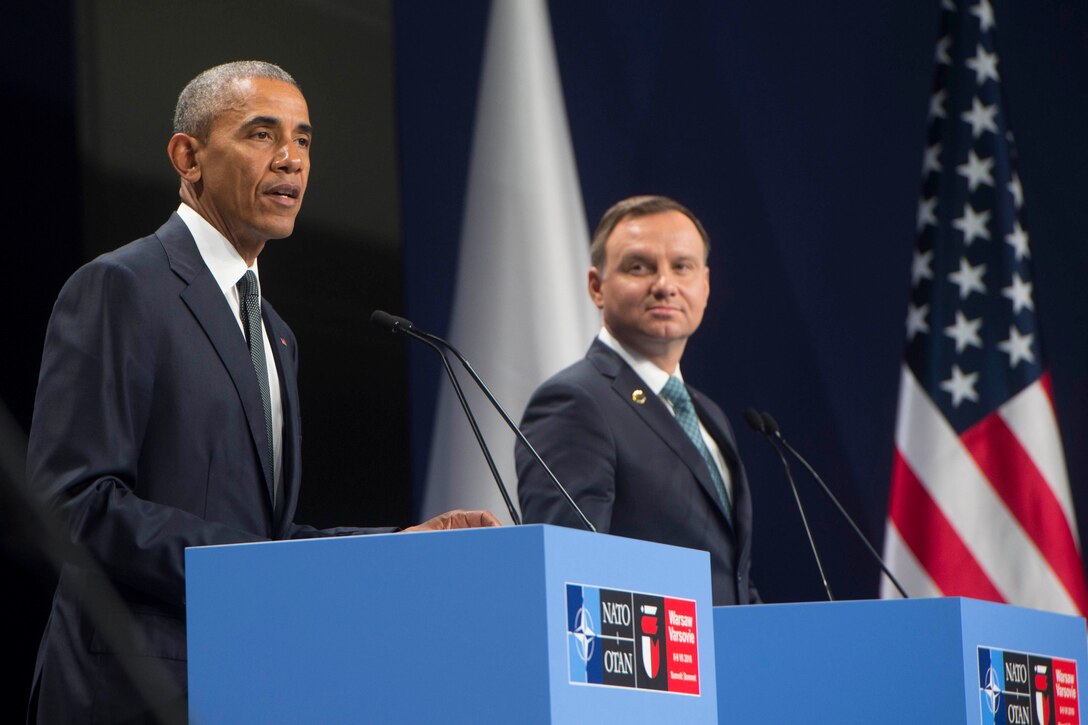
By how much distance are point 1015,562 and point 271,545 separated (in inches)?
132

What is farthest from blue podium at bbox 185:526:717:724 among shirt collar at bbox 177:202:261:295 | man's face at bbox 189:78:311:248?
man's face at bbox 189:78:311:248

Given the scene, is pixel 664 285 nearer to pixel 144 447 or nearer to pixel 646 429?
pixel 646 429

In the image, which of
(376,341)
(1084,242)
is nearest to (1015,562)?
(1084,242)

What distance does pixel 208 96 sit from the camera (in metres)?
2.55

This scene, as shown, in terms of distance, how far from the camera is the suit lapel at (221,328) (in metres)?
2.29

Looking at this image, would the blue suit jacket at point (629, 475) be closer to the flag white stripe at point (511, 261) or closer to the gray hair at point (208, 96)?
the flag white stripe at point (511, 261)

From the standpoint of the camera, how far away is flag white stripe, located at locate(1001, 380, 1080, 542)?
4797 mm

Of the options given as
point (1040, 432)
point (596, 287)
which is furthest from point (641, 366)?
point (1040, 432)

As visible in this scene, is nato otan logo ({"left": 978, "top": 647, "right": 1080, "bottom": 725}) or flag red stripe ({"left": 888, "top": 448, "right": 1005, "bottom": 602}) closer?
nato otan logo ({"left": 978, "top": 647, "right": 1080, "bottom": 725})

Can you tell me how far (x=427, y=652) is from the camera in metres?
1.80

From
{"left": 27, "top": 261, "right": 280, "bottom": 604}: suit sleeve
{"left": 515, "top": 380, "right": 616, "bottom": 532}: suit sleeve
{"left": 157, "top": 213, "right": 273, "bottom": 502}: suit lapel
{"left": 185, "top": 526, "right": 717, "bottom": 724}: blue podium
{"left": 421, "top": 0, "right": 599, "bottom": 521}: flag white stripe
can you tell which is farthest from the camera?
{"left": 421, "top": 0, "right": 599, "bottom": 521}: flag white stripe

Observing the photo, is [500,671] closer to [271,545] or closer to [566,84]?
[271,545]

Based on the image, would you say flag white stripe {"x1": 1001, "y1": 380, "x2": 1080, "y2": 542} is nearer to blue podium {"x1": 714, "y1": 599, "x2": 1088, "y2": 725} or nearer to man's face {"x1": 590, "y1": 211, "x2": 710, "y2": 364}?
man's face {"x1": 590, "y1": 211, "x2": 710, "y2": 364}

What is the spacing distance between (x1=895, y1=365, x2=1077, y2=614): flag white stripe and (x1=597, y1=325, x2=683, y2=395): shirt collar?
1549 millimetres
